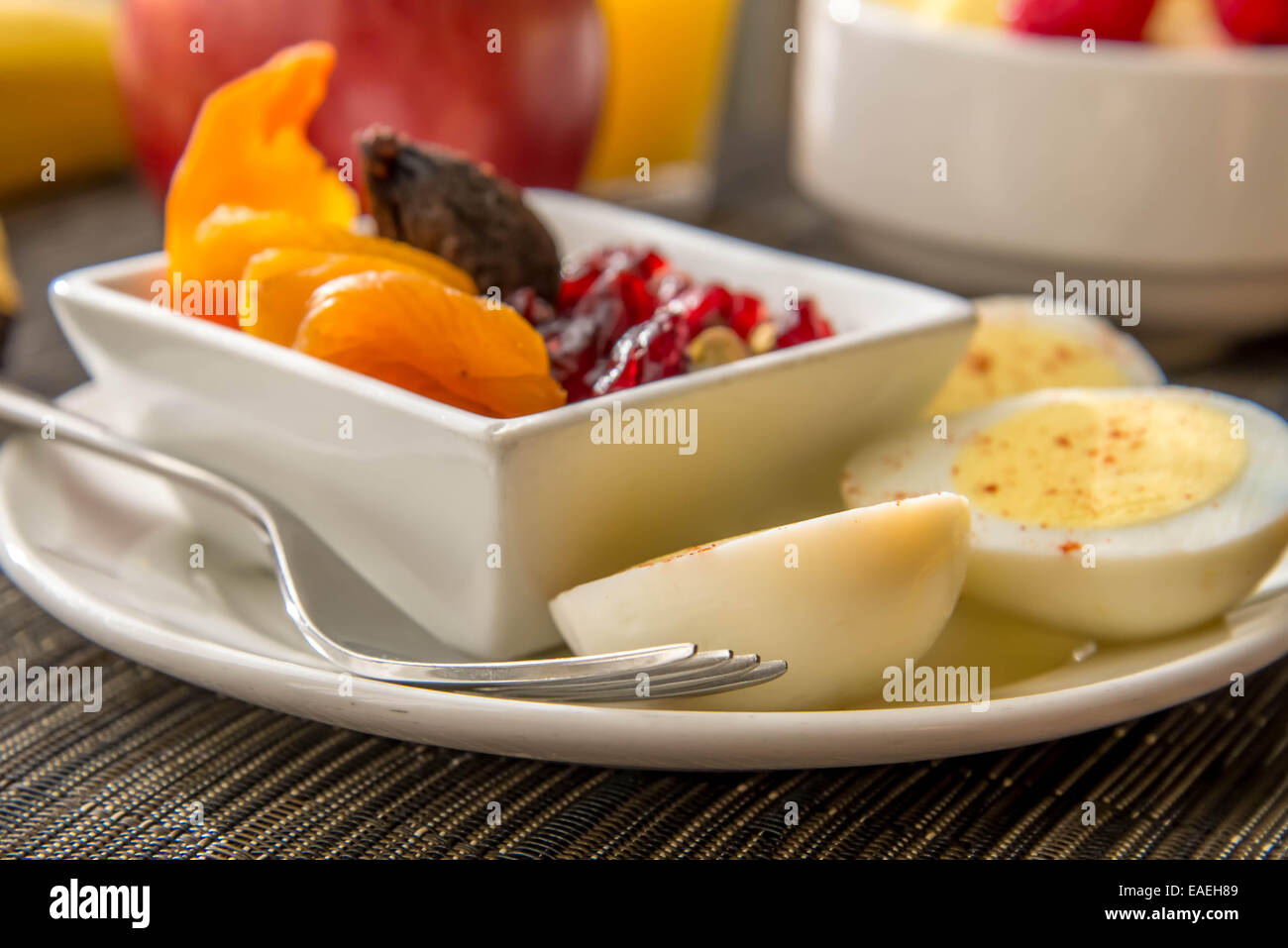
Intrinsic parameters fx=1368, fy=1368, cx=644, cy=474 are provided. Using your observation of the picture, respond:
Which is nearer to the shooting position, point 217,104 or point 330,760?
point 330,760

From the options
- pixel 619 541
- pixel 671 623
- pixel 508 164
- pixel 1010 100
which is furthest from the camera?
pixel 508 164

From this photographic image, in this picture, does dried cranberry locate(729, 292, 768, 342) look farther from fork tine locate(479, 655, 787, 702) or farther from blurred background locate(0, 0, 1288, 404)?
blurred background locate(0, 0, 1288, 404)

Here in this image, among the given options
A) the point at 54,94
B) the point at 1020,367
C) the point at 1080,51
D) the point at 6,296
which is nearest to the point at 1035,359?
the point at 1020,367

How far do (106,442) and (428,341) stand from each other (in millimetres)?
304

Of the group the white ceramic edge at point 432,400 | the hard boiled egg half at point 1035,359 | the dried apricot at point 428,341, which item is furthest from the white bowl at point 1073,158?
the dried apricot at point 428,341

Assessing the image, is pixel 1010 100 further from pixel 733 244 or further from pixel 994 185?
pixel 733 244

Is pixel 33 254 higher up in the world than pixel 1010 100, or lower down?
lower down

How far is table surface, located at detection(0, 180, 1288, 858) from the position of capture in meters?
0.76

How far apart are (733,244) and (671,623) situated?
1.84 feet

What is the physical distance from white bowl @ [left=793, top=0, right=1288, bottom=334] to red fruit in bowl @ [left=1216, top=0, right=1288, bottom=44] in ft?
0.06

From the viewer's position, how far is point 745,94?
2.30m

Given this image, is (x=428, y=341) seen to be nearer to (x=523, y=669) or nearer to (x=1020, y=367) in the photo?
(x=523, y=669)

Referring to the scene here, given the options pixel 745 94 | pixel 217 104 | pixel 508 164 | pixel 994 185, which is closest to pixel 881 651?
pixel 217 104

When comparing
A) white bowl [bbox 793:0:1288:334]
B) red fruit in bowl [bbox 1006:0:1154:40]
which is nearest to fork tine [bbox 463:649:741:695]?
white bowl [bbox 793:0:1288:334]
